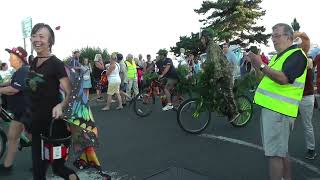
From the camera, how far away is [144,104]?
480 inches

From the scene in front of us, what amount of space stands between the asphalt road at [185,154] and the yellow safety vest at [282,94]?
1.57 m

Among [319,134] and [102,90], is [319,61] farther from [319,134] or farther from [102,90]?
[102,90]

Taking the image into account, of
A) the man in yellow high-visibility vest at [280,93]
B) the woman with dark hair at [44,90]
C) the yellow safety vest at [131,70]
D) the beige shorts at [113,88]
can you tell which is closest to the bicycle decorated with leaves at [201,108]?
the man in yellow high-visibility vest at [280,93]

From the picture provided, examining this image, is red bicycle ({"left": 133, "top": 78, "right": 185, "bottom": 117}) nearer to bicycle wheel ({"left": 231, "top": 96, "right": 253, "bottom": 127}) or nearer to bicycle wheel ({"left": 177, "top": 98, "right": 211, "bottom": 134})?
bicycle wheel ({"left": 231, "top": 96, "right": 253, "bottom": 127})

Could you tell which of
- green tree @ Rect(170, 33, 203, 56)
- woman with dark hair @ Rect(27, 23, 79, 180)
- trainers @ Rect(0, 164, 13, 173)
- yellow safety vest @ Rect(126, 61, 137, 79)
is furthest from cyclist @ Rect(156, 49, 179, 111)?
green tree @ Rect(170, 33, 203, 56)

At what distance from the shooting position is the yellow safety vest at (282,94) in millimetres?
4418

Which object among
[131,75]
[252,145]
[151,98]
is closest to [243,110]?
[252,145]

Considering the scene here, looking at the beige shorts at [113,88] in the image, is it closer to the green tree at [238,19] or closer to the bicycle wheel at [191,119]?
the bicycle wheel at [191,119]

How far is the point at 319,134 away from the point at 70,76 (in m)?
5.61

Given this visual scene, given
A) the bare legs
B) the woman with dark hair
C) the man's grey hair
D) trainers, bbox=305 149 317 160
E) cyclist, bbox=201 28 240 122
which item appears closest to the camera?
the woman with dark hair

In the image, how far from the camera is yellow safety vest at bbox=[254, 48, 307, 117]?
4418 millimetres

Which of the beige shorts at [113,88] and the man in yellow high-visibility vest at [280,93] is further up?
the man in yellow high-visibility vest at [280,93]

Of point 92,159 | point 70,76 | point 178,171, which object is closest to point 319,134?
point 178,171

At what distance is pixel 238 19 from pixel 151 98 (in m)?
46.5
